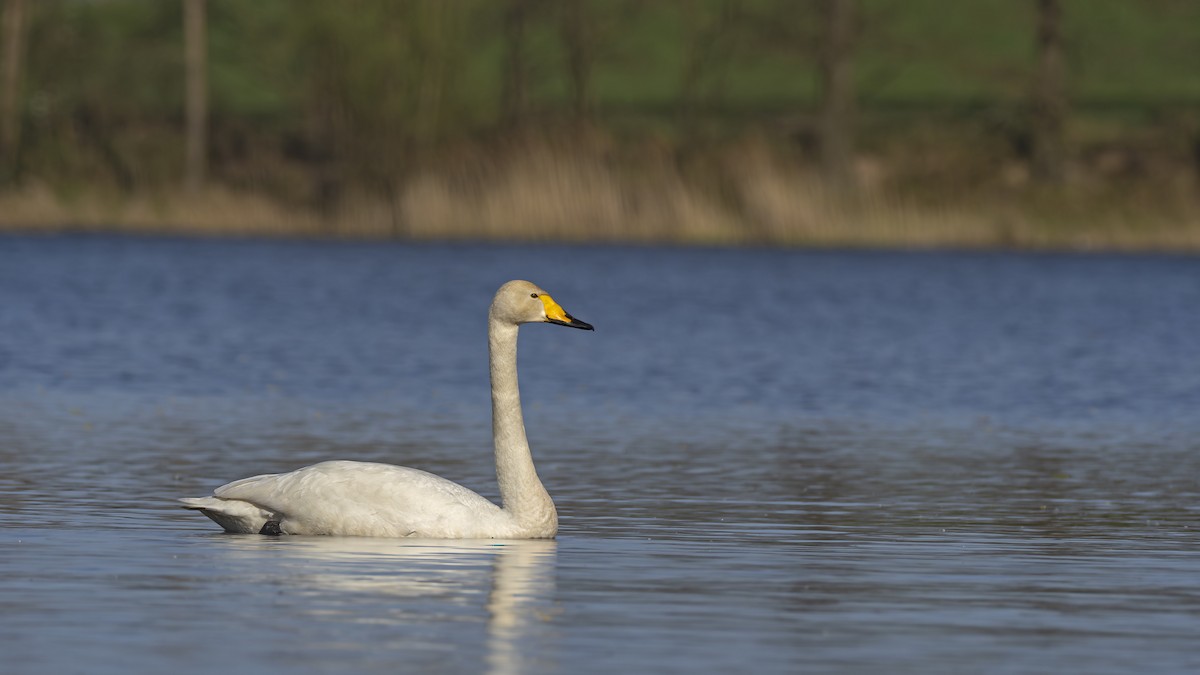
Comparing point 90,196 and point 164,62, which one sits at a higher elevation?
point 164,62

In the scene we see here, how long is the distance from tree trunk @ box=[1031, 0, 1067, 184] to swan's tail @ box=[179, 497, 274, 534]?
4332 cm

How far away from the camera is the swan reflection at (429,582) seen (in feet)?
29.0

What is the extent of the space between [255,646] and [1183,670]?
325 cm

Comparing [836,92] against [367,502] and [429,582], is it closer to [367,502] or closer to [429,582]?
[367,502]

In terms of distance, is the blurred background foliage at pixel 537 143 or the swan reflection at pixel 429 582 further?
the blurred background foliage at pixel 537 143

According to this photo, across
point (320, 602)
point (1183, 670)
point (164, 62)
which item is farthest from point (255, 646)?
point (164, 62)

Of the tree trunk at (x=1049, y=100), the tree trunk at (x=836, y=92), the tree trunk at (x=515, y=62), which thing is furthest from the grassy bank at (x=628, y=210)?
the tree trunk at (x=515, y=62)

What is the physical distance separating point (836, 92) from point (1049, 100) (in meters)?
5.65

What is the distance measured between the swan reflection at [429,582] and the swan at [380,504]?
0.08m

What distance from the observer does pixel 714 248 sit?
44.2m

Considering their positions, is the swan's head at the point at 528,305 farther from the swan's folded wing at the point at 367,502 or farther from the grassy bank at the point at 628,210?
the grassy bank at the point at 628,210

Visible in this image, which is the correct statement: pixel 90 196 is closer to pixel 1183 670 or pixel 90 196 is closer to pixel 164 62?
pixel 164 62

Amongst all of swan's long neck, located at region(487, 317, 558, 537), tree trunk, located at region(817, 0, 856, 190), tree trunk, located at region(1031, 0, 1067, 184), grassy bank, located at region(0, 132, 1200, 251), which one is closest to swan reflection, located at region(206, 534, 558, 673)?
swan's long neck, located at region(487, 317, 558, 537)

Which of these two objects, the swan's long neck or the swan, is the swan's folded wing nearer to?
the swan
